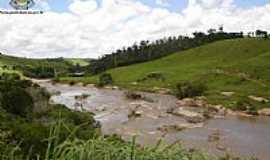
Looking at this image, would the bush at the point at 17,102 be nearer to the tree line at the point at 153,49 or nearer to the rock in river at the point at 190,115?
the rock in river at the point at 190,115

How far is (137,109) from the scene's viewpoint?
2648 inches

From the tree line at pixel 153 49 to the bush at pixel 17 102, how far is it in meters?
119

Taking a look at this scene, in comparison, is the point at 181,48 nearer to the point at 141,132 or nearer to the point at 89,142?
the point at 141,132

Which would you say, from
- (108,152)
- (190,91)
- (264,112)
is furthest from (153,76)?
(108,152)

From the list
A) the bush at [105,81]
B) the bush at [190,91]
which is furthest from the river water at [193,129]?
the bush at [105,81]

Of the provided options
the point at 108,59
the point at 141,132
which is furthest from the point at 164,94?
the point at 108,59

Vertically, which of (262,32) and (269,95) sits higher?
(262,32)

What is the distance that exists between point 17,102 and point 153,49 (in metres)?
133

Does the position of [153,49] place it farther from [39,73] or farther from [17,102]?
[17,102]

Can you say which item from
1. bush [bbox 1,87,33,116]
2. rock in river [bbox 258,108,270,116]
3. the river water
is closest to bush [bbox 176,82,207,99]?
the river water

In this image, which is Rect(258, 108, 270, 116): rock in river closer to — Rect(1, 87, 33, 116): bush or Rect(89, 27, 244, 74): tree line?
Rect(1, 87, 33, 116): bush

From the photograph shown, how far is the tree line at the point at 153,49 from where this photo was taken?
16462 centimetres

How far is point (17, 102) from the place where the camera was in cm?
4141

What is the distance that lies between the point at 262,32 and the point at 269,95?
80.3m
